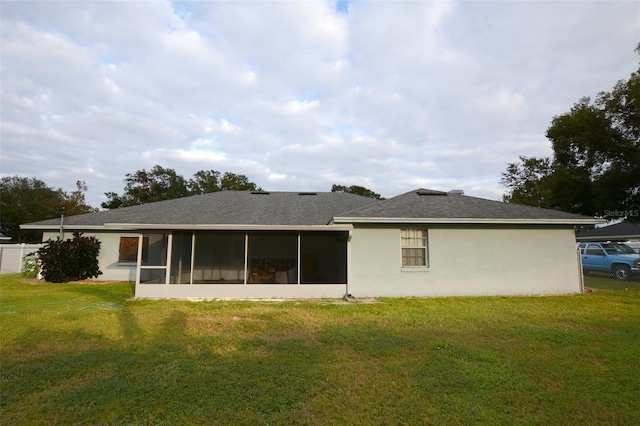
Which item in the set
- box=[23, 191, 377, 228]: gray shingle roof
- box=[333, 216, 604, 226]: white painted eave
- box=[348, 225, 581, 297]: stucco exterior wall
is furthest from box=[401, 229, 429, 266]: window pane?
box=[23, 191, 377, 228]: gray shingle roof

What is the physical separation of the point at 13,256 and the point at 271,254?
1493cm

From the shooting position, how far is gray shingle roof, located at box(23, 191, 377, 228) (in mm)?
12922

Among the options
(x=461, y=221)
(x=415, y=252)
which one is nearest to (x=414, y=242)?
(x=415, y=252)

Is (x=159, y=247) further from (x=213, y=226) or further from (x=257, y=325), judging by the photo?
(x=257, y=325)

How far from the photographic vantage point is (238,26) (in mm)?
9688

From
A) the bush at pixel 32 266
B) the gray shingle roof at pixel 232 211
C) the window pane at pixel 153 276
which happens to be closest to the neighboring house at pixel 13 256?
the bush at pixel 32 266

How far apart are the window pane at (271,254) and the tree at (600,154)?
15491mm

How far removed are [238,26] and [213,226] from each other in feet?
19.2

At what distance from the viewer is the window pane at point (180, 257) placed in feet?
33.9

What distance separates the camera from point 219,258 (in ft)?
47.0

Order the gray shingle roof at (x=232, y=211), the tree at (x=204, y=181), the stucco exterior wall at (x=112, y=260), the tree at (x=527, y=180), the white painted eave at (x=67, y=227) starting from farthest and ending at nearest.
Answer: the tree at (x=204, y=181) → the tree at (x=527, y=180) → the stucco exterior wall at (x=112, y=260) → the white painted eave at (x=67, y=227) → the gray shingle roof at (x=232, y=211)

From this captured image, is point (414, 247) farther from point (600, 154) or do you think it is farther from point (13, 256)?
point (13, 256)

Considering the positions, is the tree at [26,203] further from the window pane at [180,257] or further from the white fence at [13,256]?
the window pane at [180,257]

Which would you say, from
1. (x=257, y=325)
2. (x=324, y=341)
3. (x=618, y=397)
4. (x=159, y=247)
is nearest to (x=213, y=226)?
(x=159, y=247)
